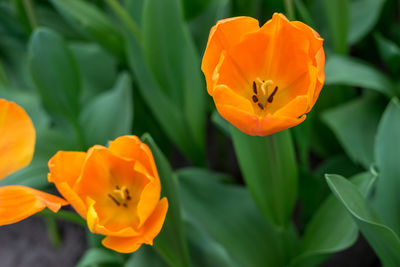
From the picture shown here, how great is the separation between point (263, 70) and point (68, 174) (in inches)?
10.0

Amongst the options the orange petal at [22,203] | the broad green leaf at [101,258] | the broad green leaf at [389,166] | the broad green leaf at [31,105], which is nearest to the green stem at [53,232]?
the broad green leaf at [31,105]

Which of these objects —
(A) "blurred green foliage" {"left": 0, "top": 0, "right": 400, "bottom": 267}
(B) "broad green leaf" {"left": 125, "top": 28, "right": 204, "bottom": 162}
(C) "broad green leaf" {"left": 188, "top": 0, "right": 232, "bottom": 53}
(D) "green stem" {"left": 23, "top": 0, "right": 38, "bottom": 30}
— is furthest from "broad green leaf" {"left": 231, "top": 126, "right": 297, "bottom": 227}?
(D) "green stem" {"left": 23, "top": 0, "right": 38, "bottom": 30}

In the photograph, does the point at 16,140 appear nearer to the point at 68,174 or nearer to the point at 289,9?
the point at 68,174

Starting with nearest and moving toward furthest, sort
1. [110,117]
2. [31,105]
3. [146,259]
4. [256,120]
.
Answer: [256,120]
[146,259]
[110,117]
[31,105]

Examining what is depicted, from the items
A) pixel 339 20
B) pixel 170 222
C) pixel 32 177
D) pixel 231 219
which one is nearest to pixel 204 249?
pixel 231 219

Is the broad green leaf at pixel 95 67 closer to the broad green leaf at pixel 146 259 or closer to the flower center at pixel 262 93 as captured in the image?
the broad green leaf at pixel 146 259

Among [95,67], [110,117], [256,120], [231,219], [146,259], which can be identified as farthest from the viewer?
[95,67]

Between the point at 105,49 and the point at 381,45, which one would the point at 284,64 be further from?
the point at 105,49

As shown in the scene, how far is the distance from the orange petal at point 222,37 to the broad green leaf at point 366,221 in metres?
0.19

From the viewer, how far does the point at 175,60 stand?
1.04 meters

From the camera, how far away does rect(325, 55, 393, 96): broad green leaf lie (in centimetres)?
102

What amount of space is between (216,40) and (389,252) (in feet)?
1.16

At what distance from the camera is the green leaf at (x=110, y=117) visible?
1.03 meters

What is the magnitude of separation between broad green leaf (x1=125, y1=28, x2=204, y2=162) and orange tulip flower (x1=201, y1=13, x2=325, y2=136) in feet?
1.56
